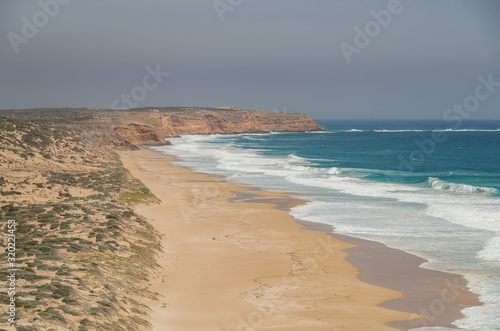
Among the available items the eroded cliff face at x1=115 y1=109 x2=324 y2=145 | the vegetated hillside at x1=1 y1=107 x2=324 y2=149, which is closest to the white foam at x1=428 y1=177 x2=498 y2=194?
the vegetated hillside at x1=1 y1=107 x2=324 y2=149

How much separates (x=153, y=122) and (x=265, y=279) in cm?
8453

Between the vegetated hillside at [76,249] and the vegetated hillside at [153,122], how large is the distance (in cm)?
4101

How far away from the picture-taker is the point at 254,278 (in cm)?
1599

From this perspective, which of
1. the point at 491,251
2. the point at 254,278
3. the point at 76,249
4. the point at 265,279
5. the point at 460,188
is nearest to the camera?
the point at 76,249

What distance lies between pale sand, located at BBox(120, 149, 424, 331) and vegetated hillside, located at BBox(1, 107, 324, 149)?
46520 mm

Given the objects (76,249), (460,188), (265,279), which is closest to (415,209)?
(460,188)

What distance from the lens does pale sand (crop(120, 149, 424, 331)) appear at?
12438 mm

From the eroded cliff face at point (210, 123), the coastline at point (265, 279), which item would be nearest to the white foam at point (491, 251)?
the coastline at point (265, 279)

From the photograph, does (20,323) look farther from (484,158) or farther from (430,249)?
(484,158)

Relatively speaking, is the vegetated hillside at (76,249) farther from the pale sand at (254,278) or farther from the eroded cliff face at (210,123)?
the eroded cliff face at (210,123)

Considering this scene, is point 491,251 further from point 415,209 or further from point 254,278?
point 415,209

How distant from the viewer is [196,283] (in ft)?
50.2

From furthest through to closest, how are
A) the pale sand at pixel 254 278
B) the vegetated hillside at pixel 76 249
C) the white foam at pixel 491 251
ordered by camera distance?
the white foam at pixel 491 251 < the pale sand at pixel 254 278 < the vegetated hillside at pixel 76 249

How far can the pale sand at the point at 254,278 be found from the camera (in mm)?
12438
